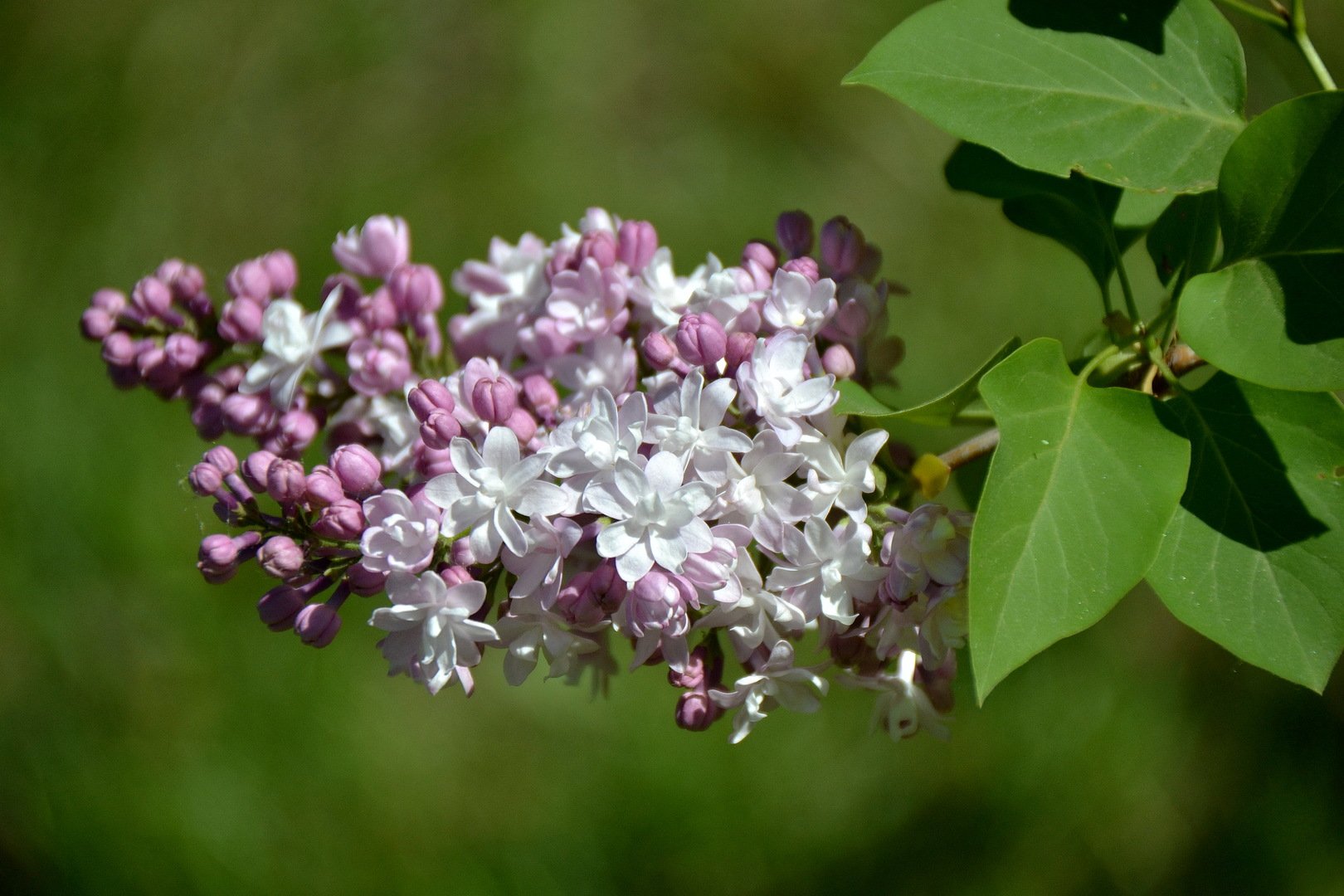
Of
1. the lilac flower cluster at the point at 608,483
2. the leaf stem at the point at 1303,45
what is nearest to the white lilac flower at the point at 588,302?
the lilac flower cluster at the point at 608,483

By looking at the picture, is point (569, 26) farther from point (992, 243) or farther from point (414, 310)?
point (414, 310)

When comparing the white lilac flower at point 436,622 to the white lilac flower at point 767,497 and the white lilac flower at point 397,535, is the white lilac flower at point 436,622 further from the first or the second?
the white lilac flower at point 767,497

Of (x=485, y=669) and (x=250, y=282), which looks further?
(x=485, y=669)

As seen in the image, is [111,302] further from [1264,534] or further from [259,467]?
[1264,534]

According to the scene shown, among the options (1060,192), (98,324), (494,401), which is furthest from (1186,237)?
(98,324)

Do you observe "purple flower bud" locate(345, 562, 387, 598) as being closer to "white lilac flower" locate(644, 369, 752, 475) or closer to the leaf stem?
"white lilac flower" locate(644, 369, 752, 475)
